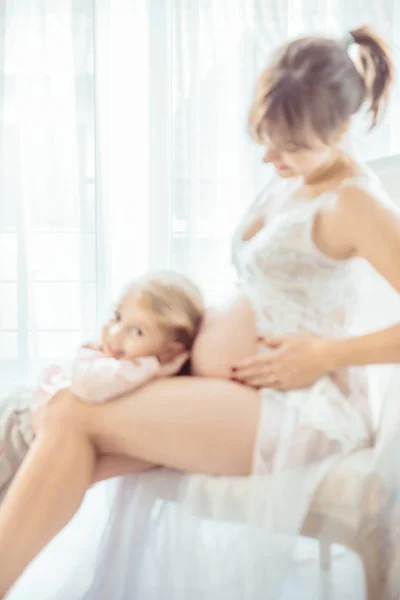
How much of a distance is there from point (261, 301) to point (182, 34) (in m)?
0.83

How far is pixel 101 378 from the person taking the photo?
96 centimetres

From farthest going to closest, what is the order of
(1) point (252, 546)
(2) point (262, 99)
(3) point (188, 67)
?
(3) point (188, 67), (2) point (262, 99), (1) point (252, 546)

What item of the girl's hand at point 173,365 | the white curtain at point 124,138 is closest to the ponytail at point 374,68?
the girl's hand at point 173,365

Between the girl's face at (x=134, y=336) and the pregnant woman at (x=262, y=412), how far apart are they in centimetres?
2

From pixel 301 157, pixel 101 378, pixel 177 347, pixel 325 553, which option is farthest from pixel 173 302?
pixel 325 553

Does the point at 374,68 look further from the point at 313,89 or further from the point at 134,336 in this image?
the point at 134,336

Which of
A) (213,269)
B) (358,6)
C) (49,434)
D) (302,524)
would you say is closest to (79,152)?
(213,269)

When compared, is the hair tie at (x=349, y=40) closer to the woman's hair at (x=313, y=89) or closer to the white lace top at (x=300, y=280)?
the woman's hair at (x=313, y=89)

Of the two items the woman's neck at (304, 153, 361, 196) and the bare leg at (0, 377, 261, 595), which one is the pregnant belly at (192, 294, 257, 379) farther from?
the woman's neck at (304, 153, 361, 196)

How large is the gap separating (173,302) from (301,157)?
0.29 meters

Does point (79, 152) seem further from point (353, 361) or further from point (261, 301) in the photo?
point (353, 361)

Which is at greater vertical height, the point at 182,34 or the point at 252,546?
the point at 182,34

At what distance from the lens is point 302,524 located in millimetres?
908

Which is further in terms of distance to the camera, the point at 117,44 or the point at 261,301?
the point at 117,44
